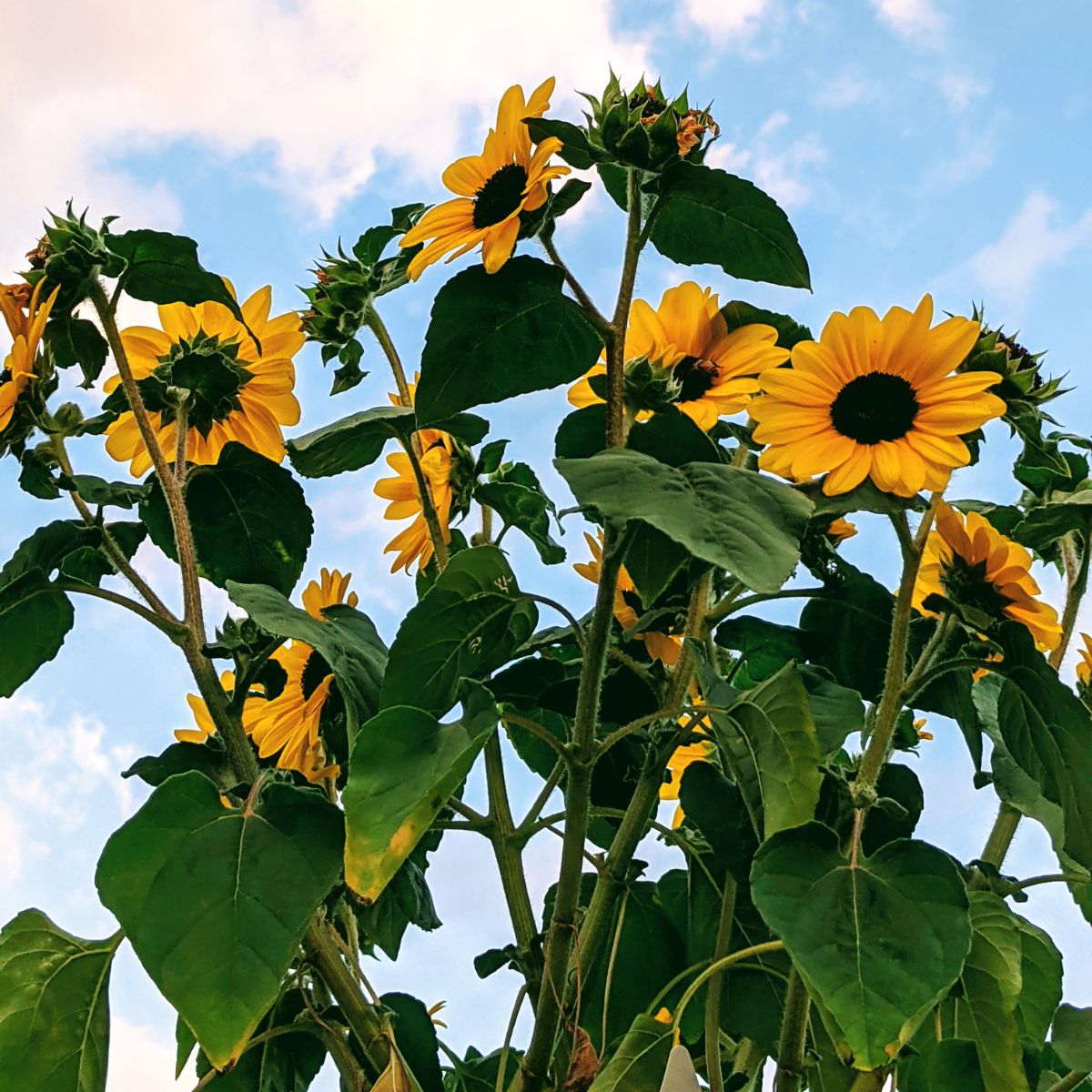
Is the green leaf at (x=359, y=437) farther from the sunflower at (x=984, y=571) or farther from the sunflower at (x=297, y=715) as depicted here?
the sunflower at (x=984, y=571)

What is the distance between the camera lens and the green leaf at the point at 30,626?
70cm

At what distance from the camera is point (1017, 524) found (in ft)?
2.47

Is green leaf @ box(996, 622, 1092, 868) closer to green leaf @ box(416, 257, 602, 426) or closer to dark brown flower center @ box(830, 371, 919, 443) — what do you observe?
dark brown flower center @ box(830, 371, 919, 443)

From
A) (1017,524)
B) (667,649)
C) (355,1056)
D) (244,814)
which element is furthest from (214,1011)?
(1017,524)

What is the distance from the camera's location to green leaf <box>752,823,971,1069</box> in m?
0.51

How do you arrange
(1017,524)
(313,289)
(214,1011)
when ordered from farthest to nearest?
(313,289), (1017,524), (214,1011)

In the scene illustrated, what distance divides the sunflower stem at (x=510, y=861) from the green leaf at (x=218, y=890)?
17 centimetres

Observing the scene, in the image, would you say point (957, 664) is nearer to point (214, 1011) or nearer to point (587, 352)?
point (587, 352)

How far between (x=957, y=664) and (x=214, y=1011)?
0.37 metres

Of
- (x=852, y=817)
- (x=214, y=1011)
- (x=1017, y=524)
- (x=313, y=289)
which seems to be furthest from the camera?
(x=313, y=289)

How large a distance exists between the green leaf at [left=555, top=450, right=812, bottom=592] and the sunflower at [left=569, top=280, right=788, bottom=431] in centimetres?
20

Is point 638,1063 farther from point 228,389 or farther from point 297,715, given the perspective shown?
point 228,389

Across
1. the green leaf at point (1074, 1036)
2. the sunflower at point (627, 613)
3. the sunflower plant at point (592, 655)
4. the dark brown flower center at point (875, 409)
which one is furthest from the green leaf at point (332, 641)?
the green leaf at point (1074, 1036)

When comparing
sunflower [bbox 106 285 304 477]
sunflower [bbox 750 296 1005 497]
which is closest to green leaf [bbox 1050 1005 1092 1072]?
sunflower [bbox 750 296 1005 497]
